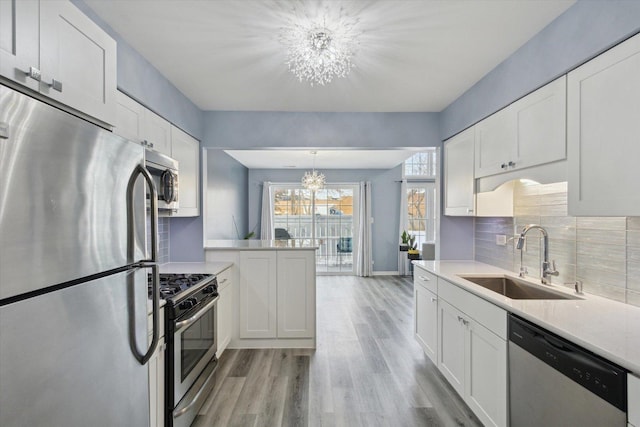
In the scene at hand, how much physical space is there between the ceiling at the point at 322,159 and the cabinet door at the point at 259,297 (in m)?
2.27

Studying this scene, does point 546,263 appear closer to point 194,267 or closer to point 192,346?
point 192,346

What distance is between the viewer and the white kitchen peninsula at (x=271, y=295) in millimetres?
3318

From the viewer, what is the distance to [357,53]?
2.12 meters

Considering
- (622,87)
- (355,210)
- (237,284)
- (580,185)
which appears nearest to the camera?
(622,87)

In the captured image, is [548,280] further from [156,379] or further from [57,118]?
[57,118]

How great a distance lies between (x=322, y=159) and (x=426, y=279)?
12.0 ft

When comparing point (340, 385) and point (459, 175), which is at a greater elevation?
point (459, 175)

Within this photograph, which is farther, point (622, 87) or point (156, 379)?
point (156, 379)

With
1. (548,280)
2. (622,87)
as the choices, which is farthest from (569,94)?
(548,280)

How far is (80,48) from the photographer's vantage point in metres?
1.19

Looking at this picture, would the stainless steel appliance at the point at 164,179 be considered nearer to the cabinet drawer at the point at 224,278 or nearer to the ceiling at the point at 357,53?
the ceiling at the point at 357,53

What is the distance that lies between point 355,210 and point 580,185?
18.7 ft

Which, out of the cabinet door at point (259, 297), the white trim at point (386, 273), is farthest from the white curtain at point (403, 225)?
the cabinet door at point (259, 297)

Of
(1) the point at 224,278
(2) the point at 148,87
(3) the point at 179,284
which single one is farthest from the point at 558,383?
(2) the point at 148,87
